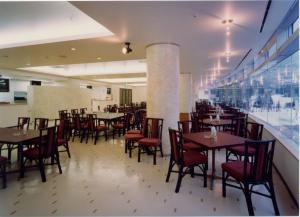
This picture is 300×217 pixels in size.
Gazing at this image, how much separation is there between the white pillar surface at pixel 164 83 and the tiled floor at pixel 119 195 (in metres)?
1.30

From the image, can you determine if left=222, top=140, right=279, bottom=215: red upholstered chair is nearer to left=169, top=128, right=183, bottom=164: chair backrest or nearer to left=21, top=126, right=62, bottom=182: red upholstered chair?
left=169, top=128, right=183, bottom=164: chair backrest

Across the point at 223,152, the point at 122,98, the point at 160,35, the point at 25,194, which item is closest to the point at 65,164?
the point at 25,194

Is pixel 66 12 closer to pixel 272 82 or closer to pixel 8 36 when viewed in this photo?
pixel 8 36

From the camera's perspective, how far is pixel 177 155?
3.12 metres

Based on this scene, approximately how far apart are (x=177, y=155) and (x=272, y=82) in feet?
11.3

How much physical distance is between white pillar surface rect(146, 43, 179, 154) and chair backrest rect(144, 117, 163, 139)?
0.62ft

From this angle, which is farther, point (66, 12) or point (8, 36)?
point (8, 36)

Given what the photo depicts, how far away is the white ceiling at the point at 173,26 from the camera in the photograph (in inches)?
118

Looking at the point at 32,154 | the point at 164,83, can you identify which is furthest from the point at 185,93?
the point at 32,154

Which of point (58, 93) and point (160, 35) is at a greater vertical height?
point (160, 35)

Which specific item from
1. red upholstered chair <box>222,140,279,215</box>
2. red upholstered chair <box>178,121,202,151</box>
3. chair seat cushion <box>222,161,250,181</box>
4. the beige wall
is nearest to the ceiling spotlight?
red upholstered chair <box>178,121,202,151</box>

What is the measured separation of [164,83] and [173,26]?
144 centimetres

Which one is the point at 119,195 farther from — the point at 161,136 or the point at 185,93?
the point at 185,93

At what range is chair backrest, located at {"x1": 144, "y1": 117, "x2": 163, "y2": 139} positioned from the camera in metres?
4.73
